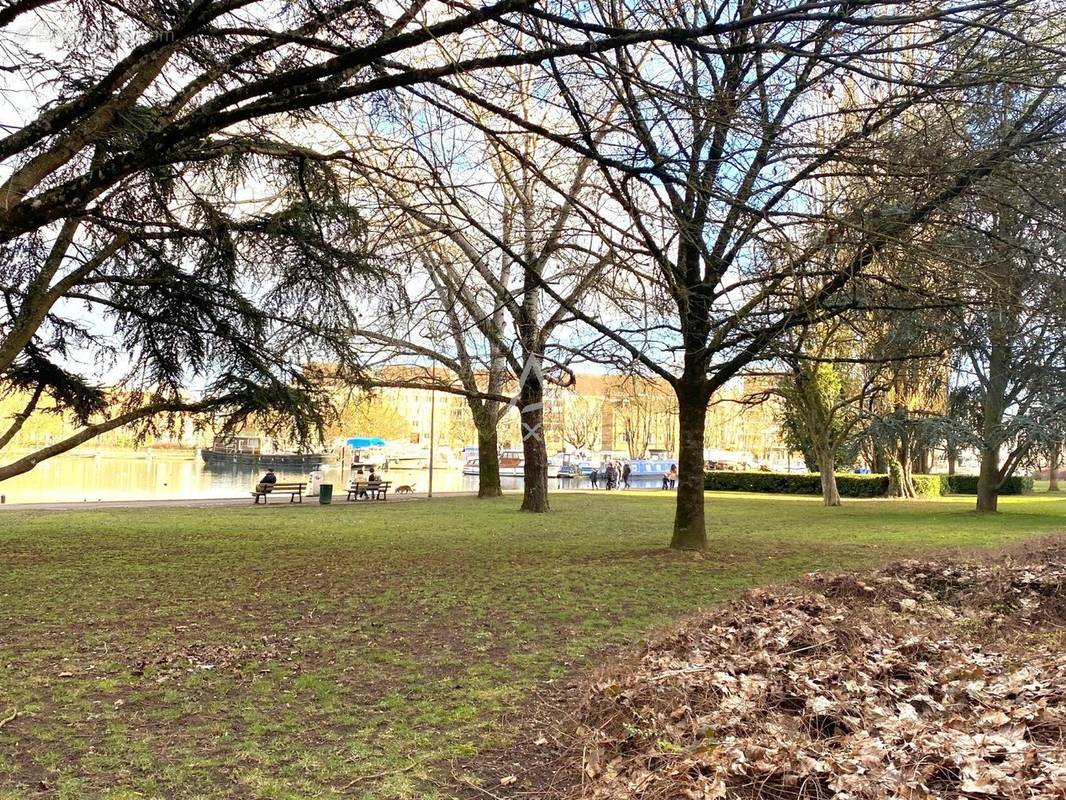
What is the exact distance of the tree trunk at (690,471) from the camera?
38.5 feet

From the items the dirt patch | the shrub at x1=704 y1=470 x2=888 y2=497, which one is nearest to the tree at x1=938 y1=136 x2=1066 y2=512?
the dirt patch

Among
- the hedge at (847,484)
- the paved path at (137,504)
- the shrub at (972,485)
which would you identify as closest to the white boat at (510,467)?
the hedge at (847,484)

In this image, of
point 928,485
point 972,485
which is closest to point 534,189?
point 928,485

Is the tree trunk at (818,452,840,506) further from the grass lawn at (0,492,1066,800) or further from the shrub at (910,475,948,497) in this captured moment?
the grass lawn at (0,492,1066,800)

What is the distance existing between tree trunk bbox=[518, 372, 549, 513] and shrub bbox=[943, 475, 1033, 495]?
26883 millimetres

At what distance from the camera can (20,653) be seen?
5770mm

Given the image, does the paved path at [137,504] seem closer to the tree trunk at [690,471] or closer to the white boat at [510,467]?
the tree trunk at [690,471]

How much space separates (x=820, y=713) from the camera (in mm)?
3422

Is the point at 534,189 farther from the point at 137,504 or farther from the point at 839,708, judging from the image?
the point at 137,504

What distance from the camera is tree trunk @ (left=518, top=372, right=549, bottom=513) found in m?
20.1

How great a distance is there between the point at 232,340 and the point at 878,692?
30.6ft

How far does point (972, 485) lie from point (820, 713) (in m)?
43.8

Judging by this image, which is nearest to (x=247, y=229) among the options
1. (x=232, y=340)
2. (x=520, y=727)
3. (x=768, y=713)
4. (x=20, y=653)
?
(x=232, y=340)

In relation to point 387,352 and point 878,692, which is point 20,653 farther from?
point 387,352
